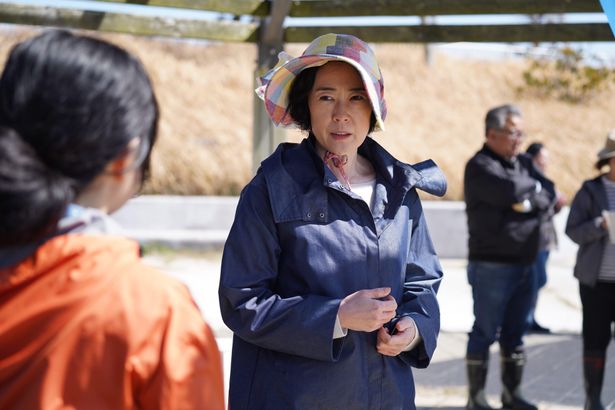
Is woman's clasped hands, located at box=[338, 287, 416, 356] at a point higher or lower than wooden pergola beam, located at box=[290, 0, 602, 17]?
lower

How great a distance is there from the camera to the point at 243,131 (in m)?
14.5

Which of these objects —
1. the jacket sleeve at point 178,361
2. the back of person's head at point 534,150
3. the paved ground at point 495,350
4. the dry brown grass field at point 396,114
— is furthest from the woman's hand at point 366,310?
Answer: the dry brown grass field at point 396,114

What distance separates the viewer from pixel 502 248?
5.18 meters

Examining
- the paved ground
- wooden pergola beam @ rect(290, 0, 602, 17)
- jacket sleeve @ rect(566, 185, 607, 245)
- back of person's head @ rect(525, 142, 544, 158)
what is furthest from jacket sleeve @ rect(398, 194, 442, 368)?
back of person's head @ rect(525, 142, 544, 158)

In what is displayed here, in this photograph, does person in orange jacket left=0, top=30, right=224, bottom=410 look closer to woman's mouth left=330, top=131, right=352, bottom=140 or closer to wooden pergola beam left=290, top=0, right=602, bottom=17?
woman's mouth left=330, top=131, right=352, bottom=140

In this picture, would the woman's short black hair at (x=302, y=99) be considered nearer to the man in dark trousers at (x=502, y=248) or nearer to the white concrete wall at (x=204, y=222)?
the man in dark trousers at (x=502, y=248)

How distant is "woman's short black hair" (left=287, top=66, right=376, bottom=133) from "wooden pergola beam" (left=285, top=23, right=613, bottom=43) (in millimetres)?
2363

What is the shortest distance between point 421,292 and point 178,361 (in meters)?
1.24

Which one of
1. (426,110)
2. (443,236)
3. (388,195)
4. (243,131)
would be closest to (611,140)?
(388,195)

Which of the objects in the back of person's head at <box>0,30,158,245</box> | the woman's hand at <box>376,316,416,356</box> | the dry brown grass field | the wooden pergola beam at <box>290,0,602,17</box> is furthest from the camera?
the dry brown grass field

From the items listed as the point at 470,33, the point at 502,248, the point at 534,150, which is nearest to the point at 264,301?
the point at 470,33

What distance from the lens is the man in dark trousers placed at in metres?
5.17

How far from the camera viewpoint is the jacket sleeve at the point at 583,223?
16.1ft

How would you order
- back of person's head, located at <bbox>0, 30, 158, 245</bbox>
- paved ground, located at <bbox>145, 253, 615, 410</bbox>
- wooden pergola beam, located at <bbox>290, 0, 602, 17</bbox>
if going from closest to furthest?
back of person's head, located at <bbox>0, 30, 158, 245</bbox> < wooden pergola beam, located at <bbox>290, 0, 602, 17</bbox> < paved ground, located at <bbox>145, 253, 615, 410</bbox>
